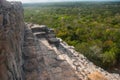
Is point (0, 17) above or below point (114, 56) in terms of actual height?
above

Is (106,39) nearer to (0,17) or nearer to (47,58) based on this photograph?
(47,58)

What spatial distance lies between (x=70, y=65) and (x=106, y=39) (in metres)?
21.7

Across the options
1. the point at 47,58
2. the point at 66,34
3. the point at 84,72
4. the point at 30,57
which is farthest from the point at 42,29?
the point at 66,34

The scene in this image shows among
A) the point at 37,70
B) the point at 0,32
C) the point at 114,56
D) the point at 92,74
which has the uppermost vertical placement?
the point at 0,32

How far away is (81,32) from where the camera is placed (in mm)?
33688

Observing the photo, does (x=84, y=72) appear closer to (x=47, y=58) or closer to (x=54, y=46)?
(x=47, y=58)

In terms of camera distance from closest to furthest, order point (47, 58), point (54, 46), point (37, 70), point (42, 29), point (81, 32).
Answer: point (37, 70) → point (47, 58) → point (54, 46) → point (42, 29) → point (81, 32)

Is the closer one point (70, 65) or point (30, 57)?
point (30, 57)

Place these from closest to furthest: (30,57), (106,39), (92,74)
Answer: (30,57) < (92,74) < (106,39)

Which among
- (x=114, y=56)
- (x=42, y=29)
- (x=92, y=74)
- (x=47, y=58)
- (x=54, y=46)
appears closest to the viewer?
(x=92, y=74)

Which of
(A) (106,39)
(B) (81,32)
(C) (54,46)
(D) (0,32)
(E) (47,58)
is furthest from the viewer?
(B) (81,32)

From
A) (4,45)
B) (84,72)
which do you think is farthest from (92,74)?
(4,45)

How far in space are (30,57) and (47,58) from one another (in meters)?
3.91

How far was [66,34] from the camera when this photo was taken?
31969mm
